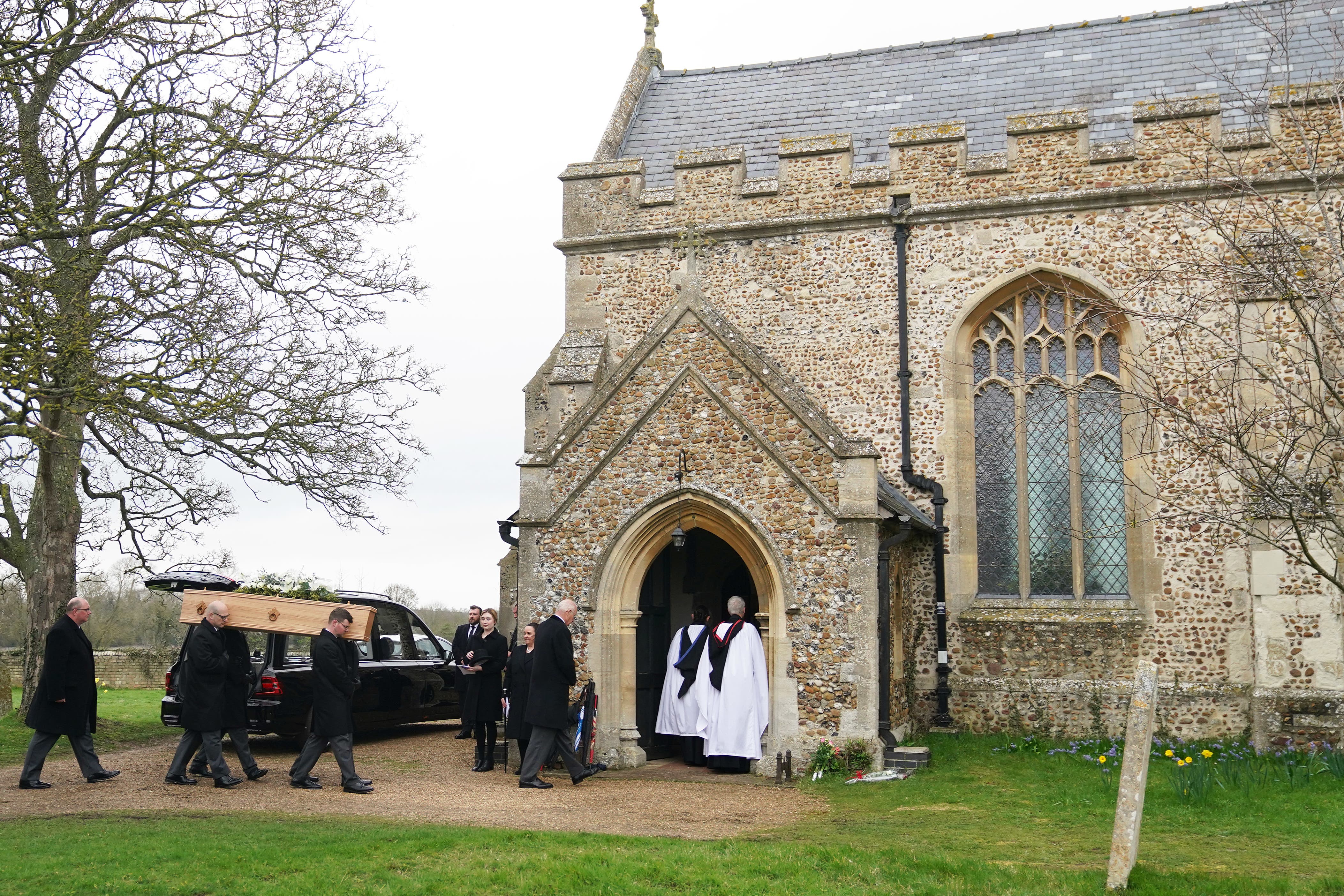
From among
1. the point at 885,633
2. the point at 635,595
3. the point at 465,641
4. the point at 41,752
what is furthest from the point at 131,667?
the point at 885,633

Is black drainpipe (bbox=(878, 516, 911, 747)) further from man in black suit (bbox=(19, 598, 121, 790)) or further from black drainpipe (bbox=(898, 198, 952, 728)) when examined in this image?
man in black suit (bbox=(19, 598, 121, 790))

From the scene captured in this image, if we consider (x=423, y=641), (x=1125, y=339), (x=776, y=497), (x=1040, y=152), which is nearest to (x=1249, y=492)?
(x=776, y=497)

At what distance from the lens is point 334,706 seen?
10.3 meters

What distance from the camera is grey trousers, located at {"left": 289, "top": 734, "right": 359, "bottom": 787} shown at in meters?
10.4

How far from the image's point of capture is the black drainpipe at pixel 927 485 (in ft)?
45.6

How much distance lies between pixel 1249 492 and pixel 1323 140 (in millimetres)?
6101

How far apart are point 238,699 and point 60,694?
1.48 metres

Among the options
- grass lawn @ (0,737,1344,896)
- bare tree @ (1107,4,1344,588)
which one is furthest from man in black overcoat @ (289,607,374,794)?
bare tree @ (1107,4,1344,588)

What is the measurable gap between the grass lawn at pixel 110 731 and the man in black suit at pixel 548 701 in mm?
5801

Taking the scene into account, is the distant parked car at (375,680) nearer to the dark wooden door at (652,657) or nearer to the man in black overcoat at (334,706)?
the man in black overcoat at (334,706)

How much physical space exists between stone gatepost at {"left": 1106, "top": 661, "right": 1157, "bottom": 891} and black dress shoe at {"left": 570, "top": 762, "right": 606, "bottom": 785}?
5.25m

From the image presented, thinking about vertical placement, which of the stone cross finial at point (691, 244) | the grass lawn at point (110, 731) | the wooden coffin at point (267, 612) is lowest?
the grass lawn at point (110, 731)

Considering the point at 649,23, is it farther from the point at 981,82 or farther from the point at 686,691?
the point at 686,691

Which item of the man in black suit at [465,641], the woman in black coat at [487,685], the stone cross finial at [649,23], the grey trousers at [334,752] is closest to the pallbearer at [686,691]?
the woman in black coat at [487,685]
